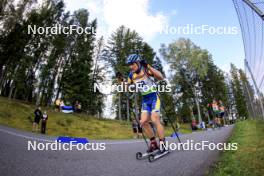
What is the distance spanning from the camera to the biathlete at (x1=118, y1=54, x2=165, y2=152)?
5.30 meters

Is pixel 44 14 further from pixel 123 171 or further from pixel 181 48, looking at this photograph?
pixel 123 171

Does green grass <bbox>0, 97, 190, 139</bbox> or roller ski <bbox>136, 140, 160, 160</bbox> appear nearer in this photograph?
roller ski <bbox>136, 140, 160, 160</bbox>

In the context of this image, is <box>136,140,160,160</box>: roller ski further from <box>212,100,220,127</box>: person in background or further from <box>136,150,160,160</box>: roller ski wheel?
<box>212,100,220,127</box>: person in background

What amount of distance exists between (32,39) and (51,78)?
7435mm

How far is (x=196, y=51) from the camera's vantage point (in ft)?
149

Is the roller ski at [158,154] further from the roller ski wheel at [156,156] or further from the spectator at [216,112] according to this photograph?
the spectator at [216,112]

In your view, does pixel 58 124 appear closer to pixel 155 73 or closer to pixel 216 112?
pixel 216 112

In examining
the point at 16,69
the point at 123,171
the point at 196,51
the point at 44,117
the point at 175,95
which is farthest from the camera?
the point at 175,95

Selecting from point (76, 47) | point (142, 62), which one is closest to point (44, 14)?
point (76, 47)
